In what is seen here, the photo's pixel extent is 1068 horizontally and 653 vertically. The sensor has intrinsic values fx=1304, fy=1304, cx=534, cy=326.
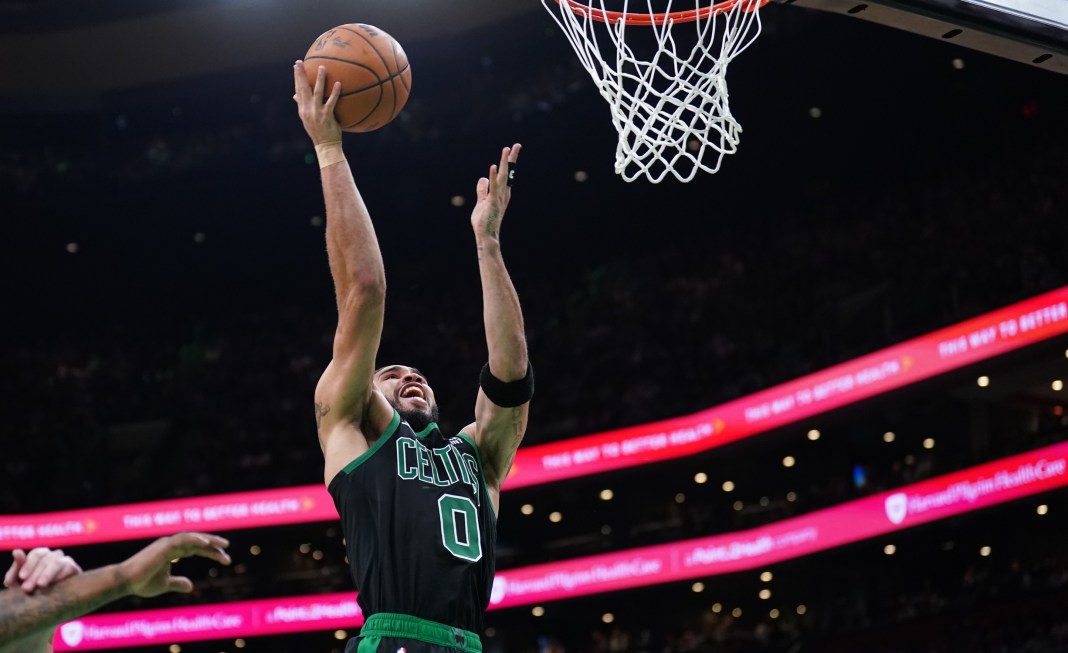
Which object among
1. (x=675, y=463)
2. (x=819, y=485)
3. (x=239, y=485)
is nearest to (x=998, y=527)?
(x=819, y=485)

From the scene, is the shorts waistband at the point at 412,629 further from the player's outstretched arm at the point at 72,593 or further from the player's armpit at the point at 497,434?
the player's outstretched arm at the point at 72,593

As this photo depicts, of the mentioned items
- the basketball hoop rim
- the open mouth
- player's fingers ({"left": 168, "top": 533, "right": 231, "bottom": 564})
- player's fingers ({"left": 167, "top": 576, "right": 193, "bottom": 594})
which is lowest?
the open mouth

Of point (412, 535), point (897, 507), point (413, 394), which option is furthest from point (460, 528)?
point (897, 507)

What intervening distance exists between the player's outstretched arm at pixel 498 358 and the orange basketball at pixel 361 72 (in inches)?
15.3

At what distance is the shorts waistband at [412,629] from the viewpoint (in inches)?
126

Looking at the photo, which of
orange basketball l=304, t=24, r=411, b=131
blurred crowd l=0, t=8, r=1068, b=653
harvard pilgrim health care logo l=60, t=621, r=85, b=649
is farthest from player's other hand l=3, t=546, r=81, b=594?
harvard pilgrim health care logo l=60, t=621, r=85, b=649

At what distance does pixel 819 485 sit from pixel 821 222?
160 inches

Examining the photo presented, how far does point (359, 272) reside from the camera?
3.36 meters

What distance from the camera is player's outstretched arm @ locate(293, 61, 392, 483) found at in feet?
11.0

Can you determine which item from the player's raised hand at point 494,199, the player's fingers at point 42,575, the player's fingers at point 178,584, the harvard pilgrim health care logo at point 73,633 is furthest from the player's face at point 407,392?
the harvard pilgrim health care logo at point 73,633

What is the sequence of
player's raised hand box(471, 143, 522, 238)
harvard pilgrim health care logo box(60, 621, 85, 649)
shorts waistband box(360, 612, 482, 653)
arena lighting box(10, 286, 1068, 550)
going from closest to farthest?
shorts waistband box(360, 612, 482, 653) < player's raised hand box(471, 143, 522, 238) < arena lighting box(10, 286, 1068, 550) < harvard pilgrim health care logo box(60, 621, 85, 649)

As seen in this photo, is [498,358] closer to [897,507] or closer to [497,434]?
[497,434]

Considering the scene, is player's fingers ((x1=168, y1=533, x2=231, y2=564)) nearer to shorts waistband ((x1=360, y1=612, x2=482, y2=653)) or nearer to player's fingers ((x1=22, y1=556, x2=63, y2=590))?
player's fingers ((x1=22, y1=556, x2=63, y2=590))

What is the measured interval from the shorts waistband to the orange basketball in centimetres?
140
